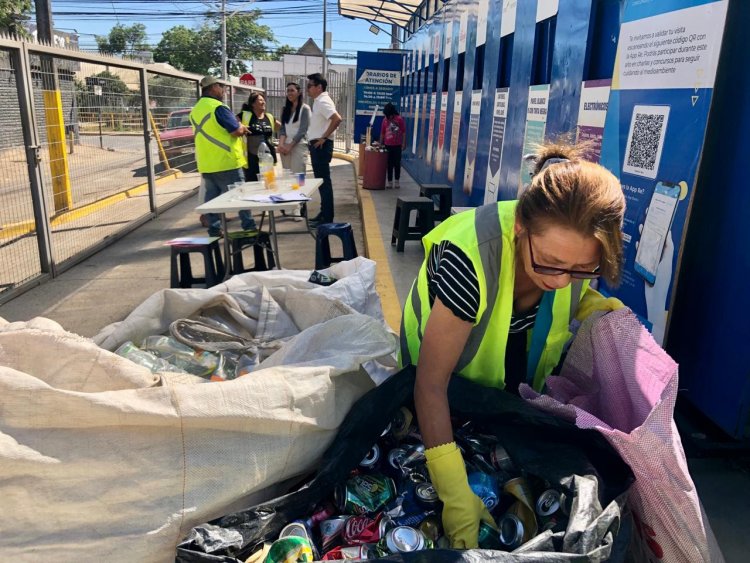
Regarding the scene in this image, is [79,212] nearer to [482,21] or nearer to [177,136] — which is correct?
[177,136]

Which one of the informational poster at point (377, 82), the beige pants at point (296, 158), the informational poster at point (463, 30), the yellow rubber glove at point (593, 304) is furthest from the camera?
the informational poster at point (377, 82)

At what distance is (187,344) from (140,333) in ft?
0.67

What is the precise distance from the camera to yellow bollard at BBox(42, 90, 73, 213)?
6.67 meters

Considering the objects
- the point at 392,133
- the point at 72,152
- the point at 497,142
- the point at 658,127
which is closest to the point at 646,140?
the point at 658,127

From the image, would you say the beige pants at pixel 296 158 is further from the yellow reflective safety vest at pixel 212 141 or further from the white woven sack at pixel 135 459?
the white woven sack at pixel 135 459

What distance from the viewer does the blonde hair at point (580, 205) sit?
1.50m

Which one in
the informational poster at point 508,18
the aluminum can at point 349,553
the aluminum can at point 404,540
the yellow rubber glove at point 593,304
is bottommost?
the aluminum can at point 349,553

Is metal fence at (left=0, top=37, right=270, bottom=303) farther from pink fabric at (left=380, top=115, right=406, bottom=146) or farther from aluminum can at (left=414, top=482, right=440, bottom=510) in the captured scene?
aluminum can at (left=414, top=482, right=440, bottom=510)

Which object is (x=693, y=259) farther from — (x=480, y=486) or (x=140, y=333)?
(x=140, y=333)

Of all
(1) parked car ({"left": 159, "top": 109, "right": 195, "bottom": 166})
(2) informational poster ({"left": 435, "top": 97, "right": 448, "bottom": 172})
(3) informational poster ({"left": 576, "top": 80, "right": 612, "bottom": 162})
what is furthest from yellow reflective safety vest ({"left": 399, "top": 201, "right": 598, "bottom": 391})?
(1) parked car ({"left": 159, "top": 109, "right": 195, "bottom": 166})

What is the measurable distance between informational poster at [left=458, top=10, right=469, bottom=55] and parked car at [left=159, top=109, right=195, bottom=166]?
5.42 m

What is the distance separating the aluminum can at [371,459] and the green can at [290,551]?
0.30 m

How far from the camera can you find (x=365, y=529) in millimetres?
1492

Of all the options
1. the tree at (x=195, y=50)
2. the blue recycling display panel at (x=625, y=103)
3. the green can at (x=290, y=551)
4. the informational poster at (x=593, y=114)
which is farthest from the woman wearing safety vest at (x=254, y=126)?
the tree at (x=195, y=50)
